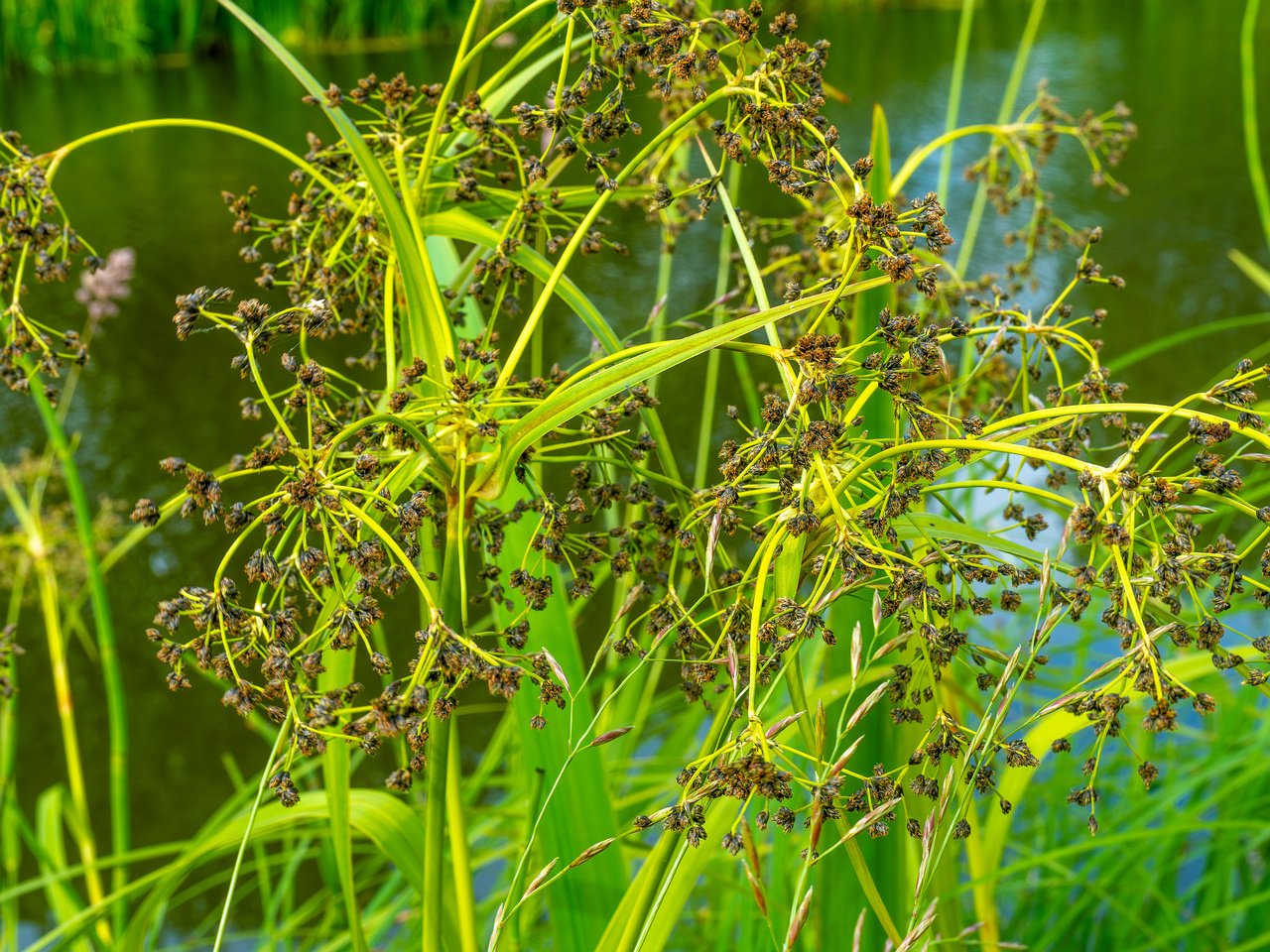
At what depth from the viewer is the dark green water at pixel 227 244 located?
2.73 metres

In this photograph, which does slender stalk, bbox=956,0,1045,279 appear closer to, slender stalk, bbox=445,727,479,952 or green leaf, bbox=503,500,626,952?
green leaf, bbox=503,500,626,952

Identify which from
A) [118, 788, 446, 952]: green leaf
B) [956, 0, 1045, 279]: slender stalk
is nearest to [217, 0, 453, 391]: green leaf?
[118, 788, 446, 952]: green leaf

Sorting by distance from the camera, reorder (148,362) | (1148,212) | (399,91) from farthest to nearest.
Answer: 1. (1148,212)
2. (148,362)
3. (399,91)

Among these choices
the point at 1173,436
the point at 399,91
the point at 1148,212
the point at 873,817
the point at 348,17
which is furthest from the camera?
the point at 348,17

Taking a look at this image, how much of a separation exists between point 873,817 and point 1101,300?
15.1 ft

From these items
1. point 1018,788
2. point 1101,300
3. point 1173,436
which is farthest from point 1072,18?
point 1018,788

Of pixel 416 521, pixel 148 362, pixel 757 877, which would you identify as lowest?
pixel 148 362

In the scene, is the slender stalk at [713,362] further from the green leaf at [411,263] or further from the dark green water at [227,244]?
the dark green water at [227,244]

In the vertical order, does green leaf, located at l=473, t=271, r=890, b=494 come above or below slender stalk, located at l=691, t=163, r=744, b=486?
above

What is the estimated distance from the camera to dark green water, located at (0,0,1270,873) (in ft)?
8.97

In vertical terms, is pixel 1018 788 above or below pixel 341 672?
below

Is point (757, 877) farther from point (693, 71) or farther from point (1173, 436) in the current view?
point (1173, 436)

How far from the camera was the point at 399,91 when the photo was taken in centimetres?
77

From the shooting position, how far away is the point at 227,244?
5.45m
